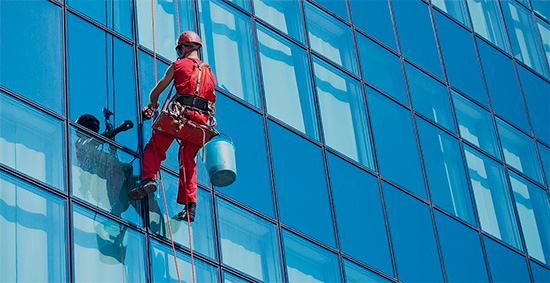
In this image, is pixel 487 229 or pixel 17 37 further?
pixel 487 229

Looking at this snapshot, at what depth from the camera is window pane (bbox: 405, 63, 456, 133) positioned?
77.6 ft

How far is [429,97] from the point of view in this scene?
24.1 meters

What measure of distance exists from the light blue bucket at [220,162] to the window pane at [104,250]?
1.29 metres

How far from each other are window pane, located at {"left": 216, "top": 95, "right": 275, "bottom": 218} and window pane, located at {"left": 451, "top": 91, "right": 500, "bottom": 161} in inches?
269

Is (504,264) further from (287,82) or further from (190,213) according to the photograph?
(190,213)

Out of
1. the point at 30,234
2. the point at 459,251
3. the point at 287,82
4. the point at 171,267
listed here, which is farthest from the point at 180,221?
the point at 459,251

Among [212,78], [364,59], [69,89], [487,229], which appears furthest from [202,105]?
[487,229]

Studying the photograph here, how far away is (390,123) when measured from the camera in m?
22.4

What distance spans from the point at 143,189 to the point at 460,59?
12.0 metres

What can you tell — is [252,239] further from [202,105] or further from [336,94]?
[336,94]

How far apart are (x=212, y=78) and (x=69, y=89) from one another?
1.94 metres

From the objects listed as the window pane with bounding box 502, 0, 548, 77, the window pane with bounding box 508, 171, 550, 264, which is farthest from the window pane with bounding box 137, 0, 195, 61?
the window pane with bounding box 502, 0, 548, 77

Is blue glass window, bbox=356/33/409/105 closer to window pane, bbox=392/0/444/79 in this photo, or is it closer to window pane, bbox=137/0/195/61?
window pane, bbox=392/0/444/79

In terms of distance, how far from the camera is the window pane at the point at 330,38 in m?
22.0
